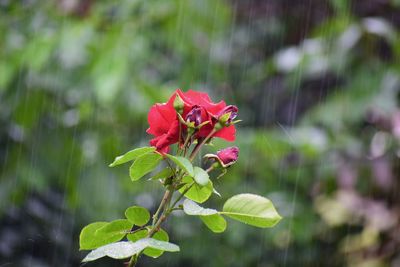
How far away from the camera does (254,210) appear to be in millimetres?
572

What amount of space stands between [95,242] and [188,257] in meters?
1.89

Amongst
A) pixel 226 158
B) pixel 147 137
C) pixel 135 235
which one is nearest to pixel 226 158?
pixel 226 158

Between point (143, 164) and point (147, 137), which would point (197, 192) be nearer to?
point (143, 164)

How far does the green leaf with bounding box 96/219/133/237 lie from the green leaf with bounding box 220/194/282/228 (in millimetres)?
88

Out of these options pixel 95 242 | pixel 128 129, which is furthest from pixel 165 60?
pixel 95 242

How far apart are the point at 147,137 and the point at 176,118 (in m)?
1.66

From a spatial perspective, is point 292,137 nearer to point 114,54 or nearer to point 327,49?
point 327,49

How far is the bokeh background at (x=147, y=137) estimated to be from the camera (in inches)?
78.0

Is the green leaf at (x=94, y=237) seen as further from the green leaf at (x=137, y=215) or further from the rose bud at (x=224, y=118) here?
the rose bud at (x=224, y=118)

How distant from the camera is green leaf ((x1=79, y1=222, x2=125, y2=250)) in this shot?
1.94ft

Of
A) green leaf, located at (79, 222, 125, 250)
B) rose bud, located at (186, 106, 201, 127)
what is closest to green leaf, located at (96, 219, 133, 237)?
green leaf, located at (79, 222, 125, 250)

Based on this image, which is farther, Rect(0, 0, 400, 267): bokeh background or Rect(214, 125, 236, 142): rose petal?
Rect(0, 0, 400, 267): bokeh background

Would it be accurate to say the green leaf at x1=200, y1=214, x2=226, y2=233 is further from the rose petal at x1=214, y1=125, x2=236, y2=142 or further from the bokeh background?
the bokeh background

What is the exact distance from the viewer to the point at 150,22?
2.00 metres
